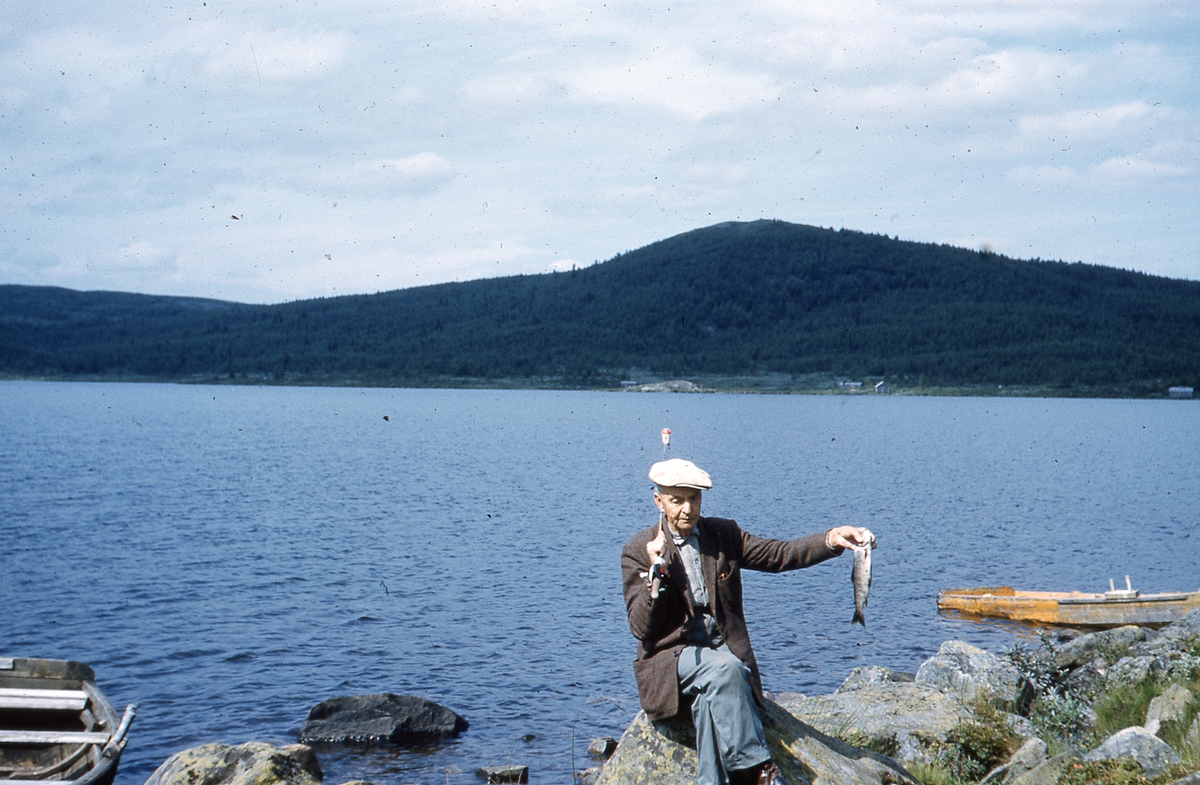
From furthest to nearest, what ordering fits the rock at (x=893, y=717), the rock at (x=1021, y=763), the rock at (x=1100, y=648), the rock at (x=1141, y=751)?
the rock at (x=1100, y=648)
the rock at (x=893, y=717)
the rock at (x=1021, y=763)
the rock at (x=1141, y=751)

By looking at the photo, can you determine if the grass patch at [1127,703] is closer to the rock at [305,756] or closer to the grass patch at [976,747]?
the grass patch at [976,747]

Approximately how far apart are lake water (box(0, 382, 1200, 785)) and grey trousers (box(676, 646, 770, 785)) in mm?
9247

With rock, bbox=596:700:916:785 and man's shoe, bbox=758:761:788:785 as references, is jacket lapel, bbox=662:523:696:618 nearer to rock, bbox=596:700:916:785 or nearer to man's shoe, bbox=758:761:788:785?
rock, bbox=596:700:916:785

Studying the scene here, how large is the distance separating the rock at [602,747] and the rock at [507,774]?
1.07 metres

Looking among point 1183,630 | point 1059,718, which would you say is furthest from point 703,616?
point 1183,630

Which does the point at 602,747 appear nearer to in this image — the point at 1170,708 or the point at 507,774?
the point at 507,774

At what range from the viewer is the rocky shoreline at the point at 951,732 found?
22.9 ft

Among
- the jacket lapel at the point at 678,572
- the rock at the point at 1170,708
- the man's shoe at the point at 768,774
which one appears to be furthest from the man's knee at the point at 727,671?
the rock at the point at 1170,708

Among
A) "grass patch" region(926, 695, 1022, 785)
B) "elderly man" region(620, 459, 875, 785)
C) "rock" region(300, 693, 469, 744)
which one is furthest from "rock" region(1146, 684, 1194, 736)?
"rock" region(300, 693, 469, 744)

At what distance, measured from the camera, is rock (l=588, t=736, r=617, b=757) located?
49.0 ft

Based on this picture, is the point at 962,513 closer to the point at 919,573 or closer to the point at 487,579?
the point at 919,573

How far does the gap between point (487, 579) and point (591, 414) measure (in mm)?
111135

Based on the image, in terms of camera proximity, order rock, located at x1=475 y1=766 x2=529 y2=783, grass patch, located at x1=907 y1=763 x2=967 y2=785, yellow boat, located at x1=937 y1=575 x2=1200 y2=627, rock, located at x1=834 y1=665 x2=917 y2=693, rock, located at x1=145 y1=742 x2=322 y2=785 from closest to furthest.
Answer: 1. grass patch, located at x1=907 y1=763 x2=967 y2=785
2. rock, located at x1=145 y1=742 x2=322 y2=785
3. rock, located at x1=475 y1=766 x2=529 y2=783
4. rock, located at x1=834 y1=665 x2=917 y2=693
5. yellow boat, located at x1=937 y1=575 x2=1200 y2=627

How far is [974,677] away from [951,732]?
451 cm
